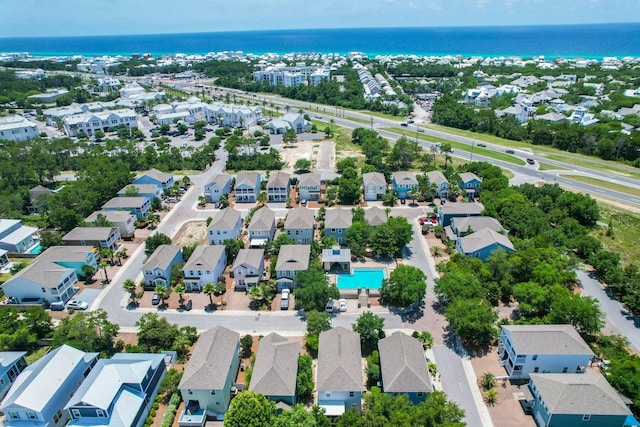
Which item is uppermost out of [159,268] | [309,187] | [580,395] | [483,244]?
[483,244]

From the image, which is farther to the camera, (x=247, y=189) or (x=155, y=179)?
(x=155, y=179)

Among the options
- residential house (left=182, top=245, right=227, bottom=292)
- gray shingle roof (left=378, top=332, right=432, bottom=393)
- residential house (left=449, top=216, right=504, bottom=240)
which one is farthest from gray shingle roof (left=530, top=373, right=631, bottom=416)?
residential house (left=182, top=245, right=227, bottom=292)

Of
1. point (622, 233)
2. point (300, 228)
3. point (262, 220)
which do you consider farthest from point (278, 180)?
point (622, 233)

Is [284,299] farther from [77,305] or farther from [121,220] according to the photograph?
[121,220]

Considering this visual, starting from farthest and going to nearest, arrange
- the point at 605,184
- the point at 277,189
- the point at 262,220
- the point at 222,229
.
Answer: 1. the point at 605,184
2. the point at 277,189
3. the point at 262,220
4. the point at 222,229

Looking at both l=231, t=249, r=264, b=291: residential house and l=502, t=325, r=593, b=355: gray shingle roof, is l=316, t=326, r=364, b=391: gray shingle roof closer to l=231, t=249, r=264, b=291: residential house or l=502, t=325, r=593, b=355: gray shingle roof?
l=231, t=249, r=264, b=291: residential house

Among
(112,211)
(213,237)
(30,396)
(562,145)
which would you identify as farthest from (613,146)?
(30,396)
